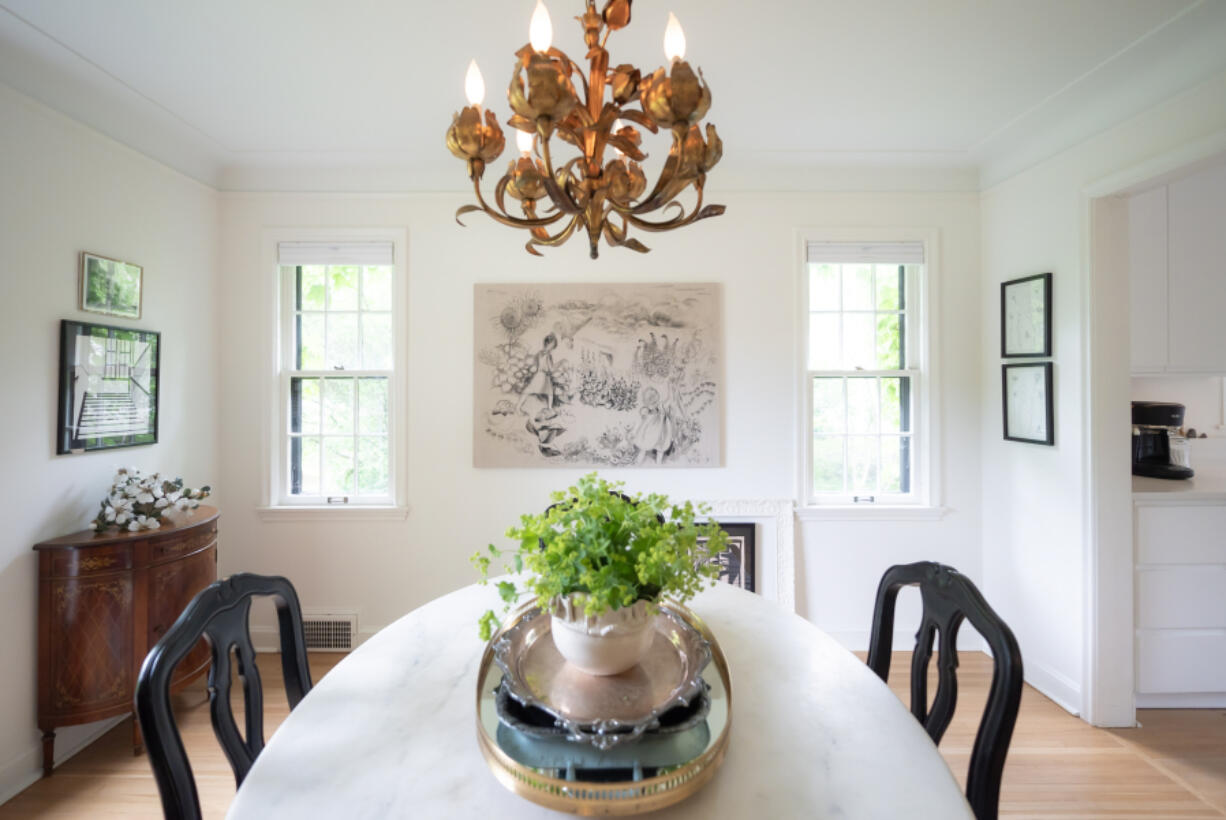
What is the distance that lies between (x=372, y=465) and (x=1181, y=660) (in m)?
4.16

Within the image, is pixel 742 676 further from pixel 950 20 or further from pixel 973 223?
pixel 973 223

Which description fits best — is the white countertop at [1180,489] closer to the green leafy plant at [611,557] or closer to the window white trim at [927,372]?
the window white trim at [927,372]

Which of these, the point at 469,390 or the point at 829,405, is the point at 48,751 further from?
the point at 829,405

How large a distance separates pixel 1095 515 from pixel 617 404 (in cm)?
230

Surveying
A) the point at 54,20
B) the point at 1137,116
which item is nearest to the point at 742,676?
the point at 1137,116

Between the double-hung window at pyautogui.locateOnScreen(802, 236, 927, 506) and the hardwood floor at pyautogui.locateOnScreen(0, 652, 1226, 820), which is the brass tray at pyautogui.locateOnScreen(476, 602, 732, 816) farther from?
the double-hung window at pyautogui.locateOnScreen(802, 236, 927, 506)

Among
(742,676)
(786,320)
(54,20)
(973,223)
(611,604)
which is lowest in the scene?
(742,676)

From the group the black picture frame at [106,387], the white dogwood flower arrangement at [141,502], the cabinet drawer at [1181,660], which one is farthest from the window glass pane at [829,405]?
the black picture frame at [106,387]

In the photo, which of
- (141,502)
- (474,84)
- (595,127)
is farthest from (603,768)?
(141,502)

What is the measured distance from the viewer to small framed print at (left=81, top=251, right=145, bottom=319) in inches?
93.0

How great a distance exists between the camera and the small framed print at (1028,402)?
2.72m

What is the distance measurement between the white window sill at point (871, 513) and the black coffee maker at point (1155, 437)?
3.10 ft

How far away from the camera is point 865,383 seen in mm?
3312

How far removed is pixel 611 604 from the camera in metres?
1.04
